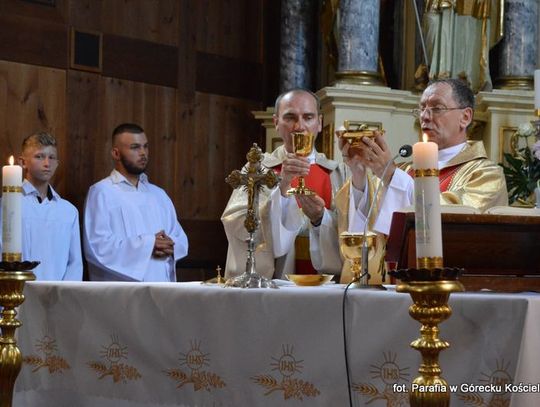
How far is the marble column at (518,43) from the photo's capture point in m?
6.74

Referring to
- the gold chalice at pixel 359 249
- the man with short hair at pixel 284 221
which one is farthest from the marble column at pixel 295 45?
the gold chalice at pixel 359 249

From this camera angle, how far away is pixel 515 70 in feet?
22.1

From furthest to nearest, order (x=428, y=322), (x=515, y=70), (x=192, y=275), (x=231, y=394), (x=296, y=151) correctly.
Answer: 1. (x=192, y=275)
2. (x=515, y=70)
3. (x=296, y=151)
4. (x=231, y=394)
5. (x=428, y=322)

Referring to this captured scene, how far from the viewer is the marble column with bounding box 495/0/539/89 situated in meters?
6.74

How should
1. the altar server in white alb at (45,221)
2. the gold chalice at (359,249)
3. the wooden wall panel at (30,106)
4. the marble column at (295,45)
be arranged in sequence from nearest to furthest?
the gold chalice at (359,249) < the altar server in white alb at (45,221) < the wooden wall panel at (30,106) < the marble column at (295,45)

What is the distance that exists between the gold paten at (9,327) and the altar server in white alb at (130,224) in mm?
3516

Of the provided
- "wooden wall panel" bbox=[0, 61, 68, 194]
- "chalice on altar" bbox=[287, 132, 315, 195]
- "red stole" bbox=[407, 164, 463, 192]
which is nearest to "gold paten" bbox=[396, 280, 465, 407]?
"chalice on altar" bbox=[287, 132, 315, 195]

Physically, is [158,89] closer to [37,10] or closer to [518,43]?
[37,10]

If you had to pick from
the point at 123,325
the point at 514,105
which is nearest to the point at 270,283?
the point at 123,325

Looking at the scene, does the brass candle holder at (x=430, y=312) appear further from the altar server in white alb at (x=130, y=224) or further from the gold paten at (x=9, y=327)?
the altar server in white alb at (x=130, y=224)

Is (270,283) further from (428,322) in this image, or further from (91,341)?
(428,322)

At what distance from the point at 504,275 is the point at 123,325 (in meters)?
1.09

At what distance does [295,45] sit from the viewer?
7652 millimetres

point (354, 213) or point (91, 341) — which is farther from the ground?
point (354, 213)
